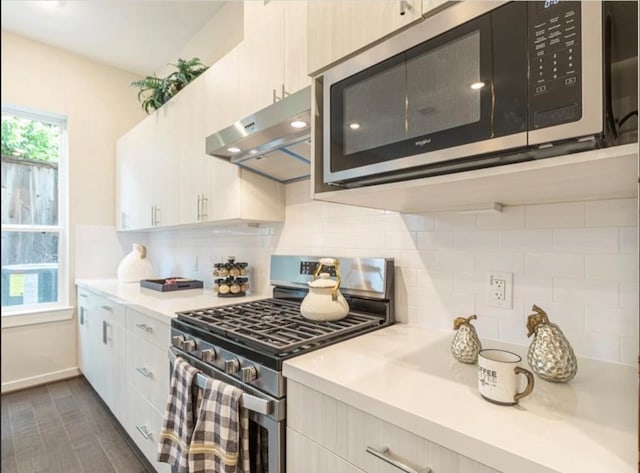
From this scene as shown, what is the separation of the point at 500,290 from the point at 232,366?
96 centimetres

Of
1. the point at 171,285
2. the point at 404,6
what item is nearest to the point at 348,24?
the point at 404,6

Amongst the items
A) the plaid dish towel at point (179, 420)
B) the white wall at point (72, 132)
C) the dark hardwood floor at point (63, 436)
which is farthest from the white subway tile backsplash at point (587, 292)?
the white wall at point (72, 132)

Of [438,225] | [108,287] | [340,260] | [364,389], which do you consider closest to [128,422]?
[108,287]

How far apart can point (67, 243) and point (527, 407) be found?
374cm

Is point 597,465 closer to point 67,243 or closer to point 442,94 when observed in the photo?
point 442,94

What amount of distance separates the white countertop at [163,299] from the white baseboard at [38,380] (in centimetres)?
104

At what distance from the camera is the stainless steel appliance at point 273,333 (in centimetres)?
104

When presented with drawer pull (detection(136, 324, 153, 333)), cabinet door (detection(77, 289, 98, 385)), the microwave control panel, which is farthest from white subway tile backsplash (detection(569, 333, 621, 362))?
cabinet door (detection(77, 289, 98, 385))

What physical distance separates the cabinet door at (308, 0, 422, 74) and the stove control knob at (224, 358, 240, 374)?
1.04m

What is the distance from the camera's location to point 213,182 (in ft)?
6.82

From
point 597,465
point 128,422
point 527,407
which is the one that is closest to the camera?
point 597,465

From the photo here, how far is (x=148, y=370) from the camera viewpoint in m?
1.78

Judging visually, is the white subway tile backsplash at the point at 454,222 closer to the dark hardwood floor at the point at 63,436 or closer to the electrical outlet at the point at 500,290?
the electrical outlet at the point at 500,290

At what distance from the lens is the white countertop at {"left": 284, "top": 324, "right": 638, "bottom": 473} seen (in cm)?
61
